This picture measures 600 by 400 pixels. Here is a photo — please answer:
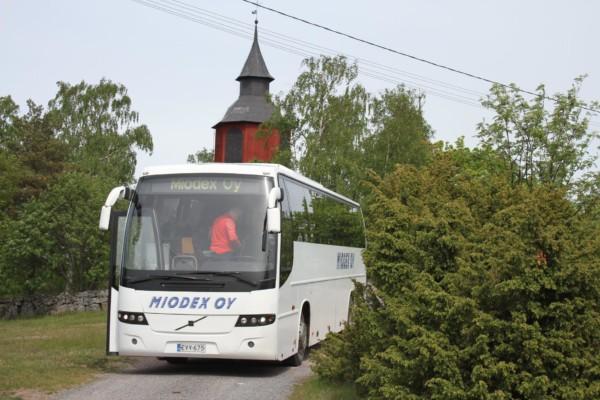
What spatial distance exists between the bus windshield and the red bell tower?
181ft

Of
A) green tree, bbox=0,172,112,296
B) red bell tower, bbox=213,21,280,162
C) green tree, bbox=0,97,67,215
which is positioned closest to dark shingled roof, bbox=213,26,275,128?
red bell tower, bbox=213,21,280,162

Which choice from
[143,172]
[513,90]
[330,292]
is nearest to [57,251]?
[513,90]

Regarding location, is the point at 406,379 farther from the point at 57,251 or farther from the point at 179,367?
the point at 57,251

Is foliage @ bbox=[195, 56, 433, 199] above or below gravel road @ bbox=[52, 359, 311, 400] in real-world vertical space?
above

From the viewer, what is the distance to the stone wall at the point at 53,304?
38.2 m

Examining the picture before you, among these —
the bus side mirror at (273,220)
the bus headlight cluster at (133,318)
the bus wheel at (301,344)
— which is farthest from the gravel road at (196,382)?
the bus side mirror at (273,220)

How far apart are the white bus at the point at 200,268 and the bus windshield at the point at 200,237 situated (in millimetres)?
14

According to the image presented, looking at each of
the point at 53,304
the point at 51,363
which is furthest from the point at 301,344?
the point at 53,304

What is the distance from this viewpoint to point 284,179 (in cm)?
1503

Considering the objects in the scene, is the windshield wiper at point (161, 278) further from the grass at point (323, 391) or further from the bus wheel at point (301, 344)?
the bus wheel at point (301, 344)

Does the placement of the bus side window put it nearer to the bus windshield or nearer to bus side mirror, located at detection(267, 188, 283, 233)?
the bus windshield

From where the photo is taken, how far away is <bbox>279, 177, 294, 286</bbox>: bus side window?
45.7ft

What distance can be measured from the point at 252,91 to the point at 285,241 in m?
58.5

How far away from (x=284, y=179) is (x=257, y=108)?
56.3m
